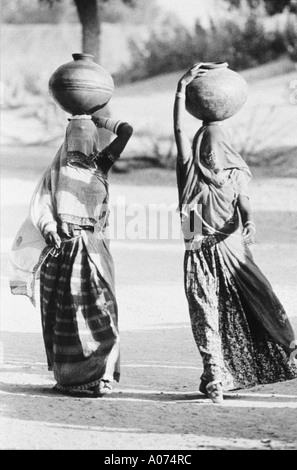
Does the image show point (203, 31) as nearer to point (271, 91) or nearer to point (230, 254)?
point (271, 91)

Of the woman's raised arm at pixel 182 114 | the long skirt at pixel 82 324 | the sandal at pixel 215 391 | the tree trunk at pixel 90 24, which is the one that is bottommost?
the sandal at pixel 215 391

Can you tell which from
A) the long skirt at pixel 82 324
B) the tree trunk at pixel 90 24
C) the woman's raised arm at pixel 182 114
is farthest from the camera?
the tree trunk at pixel 90 24

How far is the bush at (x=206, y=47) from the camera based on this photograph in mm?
15758

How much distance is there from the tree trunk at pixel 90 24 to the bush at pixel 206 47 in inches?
34.3

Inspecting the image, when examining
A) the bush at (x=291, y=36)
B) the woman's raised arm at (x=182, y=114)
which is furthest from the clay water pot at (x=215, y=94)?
the bush at (x=291, y=36)

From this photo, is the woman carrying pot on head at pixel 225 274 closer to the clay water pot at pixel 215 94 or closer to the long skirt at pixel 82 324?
the clay water pot at pixel 215 94

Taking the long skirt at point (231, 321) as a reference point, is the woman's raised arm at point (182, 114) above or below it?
above

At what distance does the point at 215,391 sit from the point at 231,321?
0.40 meters

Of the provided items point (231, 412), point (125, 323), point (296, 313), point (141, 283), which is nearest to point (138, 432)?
point (231, 412)

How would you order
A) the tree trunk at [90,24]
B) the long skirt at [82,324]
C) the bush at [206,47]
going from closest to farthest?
the long skirt at [82,324]
the tree trunk at [90,24]
the bush at [206,47]

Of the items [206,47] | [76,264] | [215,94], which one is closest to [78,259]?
[76,264]

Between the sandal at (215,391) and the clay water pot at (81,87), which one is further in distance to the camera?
the clay water pot at (81,87)

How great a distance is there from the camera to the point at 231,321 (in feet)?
21.4

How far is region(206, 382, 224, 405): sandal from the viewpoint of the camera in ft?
21.1
